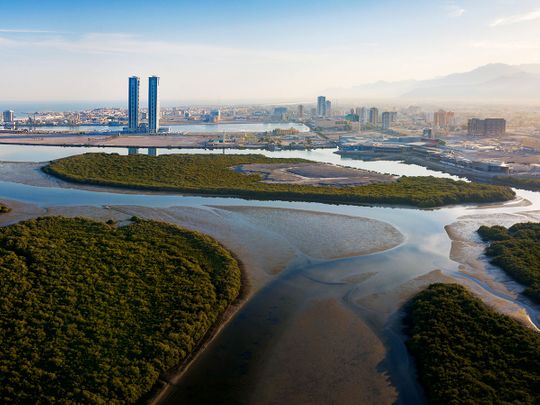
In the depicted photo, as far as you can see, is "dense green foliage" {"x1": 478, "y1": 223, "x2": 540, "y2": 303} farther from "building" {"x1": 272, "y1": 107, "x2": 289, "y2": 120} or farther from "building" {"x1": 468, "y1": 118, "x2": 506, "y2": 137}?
"building" {"x1": 272, "y1": 107, "x2": 289, "y2": 120}

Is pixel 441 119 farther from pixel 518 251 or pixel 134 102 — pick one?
pixel 518 251

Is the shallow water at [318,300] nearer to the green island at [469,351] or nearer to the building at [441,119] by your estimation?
the green island at [469,351]

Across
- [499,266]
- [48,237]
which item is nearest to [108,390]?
[48,237]

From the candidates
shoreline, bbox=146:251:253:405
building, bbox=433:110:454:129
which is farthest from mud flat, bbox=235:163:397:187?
building, bbox=433:110:454:129

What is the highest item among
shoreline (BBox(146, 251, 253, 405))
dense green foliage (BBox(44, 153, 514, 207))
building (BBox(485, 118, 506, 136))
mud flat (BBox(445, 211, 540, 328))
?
building (BBox(485, 118, 506, 136))

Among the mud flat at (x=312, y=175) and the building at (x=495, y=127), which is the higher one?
the building at (x=495, y=127)

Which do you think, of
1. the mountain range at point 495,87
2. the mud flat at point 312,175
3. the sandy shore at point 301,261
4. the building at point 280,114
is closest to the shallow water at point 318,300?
the sandy shore at point 301,261
